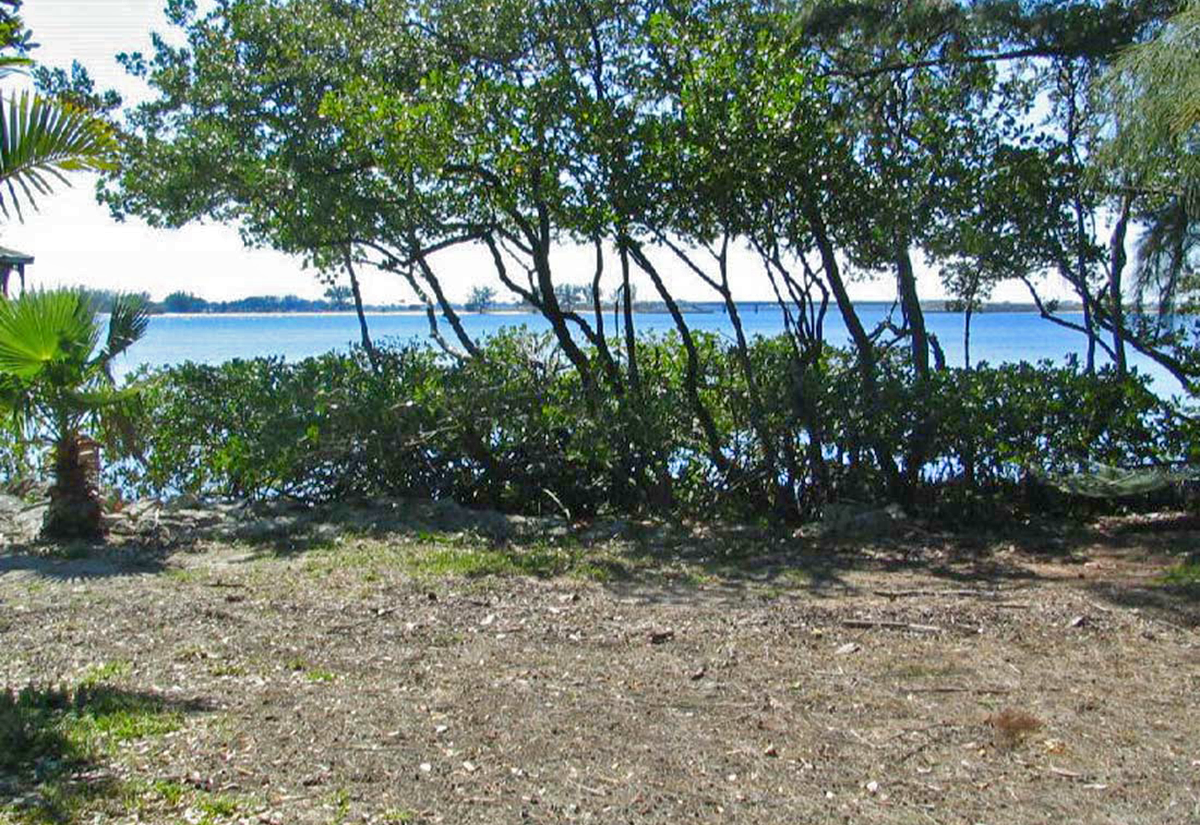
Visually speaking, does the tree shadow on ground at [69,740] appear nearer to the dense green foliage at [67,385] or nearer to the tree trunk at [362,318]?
the dense green foliage at [67,385]

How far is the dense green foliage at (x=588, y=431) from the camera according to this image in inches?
357

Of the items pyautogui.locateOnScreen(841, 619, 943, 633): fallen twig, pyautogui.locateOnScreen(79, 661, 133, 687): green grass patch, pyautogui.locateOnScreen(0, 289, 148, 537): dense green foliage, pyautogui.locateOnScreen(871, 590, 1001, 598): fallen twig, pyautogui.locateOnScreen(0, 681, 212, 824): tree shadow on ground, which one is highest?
pyautogui.locateOnScreen(0, 289, 148, 537): dense green foliage

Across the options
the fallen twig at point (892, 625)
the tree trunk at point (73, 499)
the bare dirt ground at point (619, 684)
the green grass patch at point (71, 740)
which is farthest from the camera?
the tree trunk at point (73, 499)

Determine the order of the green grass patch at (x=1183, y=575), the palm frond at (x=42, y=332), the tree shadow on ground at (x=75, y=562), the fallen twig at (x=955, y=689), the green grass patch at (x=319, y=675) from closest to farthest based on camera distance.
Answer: the fallen twig at (x=955, y=689), the green grass patch at (x=319, y=675), the green grass patch at (x=1183, y=575), the palm frond at (x=42, y=332), the tree shadow on ground at (x=75, y=562)

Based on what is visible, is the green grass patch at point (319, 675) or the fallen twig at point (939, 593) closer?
the green grass patch at point (319, 675)

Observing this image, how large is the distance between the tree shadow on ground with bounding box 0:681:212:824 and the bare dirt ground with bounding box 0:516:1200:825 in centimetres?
2

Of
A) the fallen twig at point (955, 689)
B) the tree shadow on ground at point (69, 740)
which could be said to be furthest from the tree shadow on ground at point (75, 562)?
the fallen twig at point (955, 689)

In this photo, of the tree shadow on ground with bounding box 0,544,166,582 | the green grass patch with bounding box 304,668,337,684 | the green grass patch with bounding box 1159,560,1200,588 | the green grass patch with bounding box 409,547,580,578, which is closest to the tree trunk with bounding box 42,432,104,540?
the tree shadow on ground with bounding box 0,544,166,582

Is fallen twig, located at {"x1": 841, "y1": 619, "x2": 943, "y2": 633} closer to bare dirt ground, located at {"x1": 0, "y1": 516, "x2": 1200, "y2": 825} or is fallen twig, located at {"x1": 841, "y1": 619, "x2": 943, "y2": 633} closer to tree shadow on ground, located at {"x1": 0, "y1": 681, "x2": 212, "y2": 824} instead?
bare dirt ground, located at {"x1": 0, "y1": 516, "x2": 1200, "y2": 825}

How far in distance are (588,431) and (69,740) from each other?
18.5 feet

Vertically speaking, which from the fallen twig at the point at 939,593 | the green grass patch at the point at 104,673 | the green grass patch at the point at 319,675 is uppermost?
the green grass patch at the point at 104,673

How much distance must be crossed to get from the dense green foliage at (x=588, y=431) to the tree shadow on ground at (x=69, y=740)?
469 cm

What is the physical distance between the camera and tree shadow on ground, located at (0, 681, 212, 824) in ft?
11.8

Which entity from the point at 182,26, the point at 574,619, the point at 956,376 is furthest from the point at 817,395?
the point at 182,26
